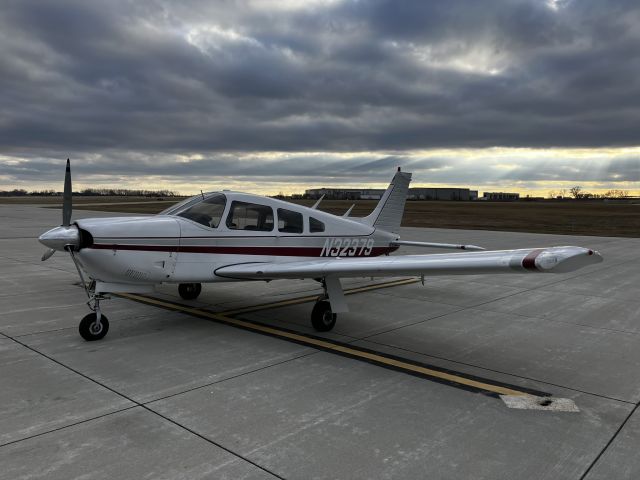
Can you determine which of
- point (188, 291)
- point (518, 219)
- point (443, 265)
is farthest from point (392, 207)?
point (518, 219)

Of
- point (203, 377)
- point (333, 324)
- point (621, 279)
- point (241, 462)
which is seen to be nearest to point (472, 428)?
point (241, 462)

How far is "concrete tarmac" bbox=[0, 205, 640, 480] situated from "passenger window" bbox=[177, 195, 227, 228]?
1671 millimetres

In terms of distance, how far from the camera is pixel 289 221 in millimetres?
8305

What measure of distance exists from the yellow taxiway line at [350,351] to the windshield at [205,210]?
5.54ft

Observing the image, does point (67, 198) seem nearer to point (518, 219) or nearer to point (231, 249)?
point (231, 249)

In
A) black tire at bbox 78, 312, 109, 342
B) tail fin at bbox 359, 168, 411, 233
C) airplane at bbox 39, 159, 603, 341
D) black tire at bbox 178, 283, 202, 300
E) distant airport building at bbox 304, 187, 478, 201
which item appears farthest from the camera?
distant airport building at bbox 304, 187, 478, 201

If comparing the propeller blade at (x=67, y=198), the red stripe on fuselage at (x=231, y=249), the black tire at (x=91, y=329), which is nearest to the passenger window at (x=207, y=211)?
the red stripe on fuselage at (x=231, y=249)

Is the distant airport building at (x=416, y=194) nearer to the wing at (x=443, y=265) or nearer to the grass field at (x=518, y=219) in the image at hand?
the grass field at (x=518, y=219)

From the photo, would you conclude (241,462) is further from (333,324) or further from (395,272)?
(333,324)

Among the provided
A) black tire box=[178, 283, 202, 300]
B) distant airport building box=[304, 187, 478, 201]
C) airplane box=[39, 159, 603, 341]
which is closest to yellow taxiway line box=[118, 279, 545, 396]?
black tire box=[178, 283, 202, 300]

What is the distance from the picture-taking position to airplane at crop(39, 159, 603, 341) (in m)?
5.93

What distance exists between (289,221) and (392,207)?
11.1ft

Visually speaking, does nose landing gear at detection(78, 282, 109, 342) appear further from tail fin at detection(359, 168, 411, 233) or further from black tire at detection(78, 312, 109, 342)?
tail fin at detection(359, 168, 411, 233)

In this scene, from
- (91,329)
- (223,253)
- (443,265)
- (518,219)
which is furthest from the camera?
(518,219)
